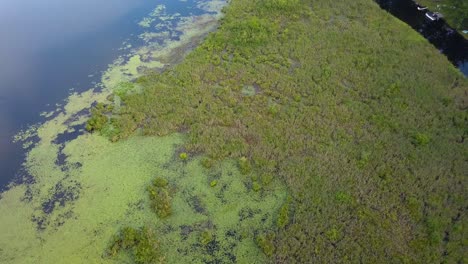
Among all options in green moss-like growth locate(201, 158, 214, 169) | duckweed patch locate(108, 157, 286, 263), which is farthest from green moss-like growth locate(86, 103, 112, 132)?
green moss-like growth locate(201, 158, 214, 169)

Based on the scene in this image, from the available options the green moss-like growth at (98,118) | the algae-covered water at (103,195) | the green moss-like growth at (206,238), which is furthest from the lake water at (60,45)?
the green moss-like growth at (206,238)

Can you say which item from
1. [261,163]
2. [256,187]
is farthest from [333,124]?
[256,187]

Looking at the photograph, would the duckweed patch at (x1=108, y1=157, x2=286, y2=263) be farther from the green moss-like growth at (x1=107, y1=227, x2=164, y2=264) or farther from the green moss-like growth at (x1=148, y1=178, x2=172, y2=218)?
the green moss-like growth at (x1=107, y1=227, x2=164, y2=264)

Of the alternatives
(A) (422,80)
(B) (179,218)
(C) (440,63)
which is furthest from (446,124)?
(B) (179,218)

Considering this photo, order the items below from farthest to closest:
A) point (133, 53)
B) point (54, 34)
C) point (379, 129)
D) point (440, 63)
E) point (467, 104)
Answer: point (54, 34) < point (133, 53) < point (440, 63) < point (467, 104) < point (379, 129)

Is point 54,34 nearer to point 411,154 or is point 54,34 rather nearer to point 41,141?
point 41,141

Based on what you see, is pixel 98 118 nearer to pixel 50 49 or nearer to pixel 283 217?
pixel 50 49
